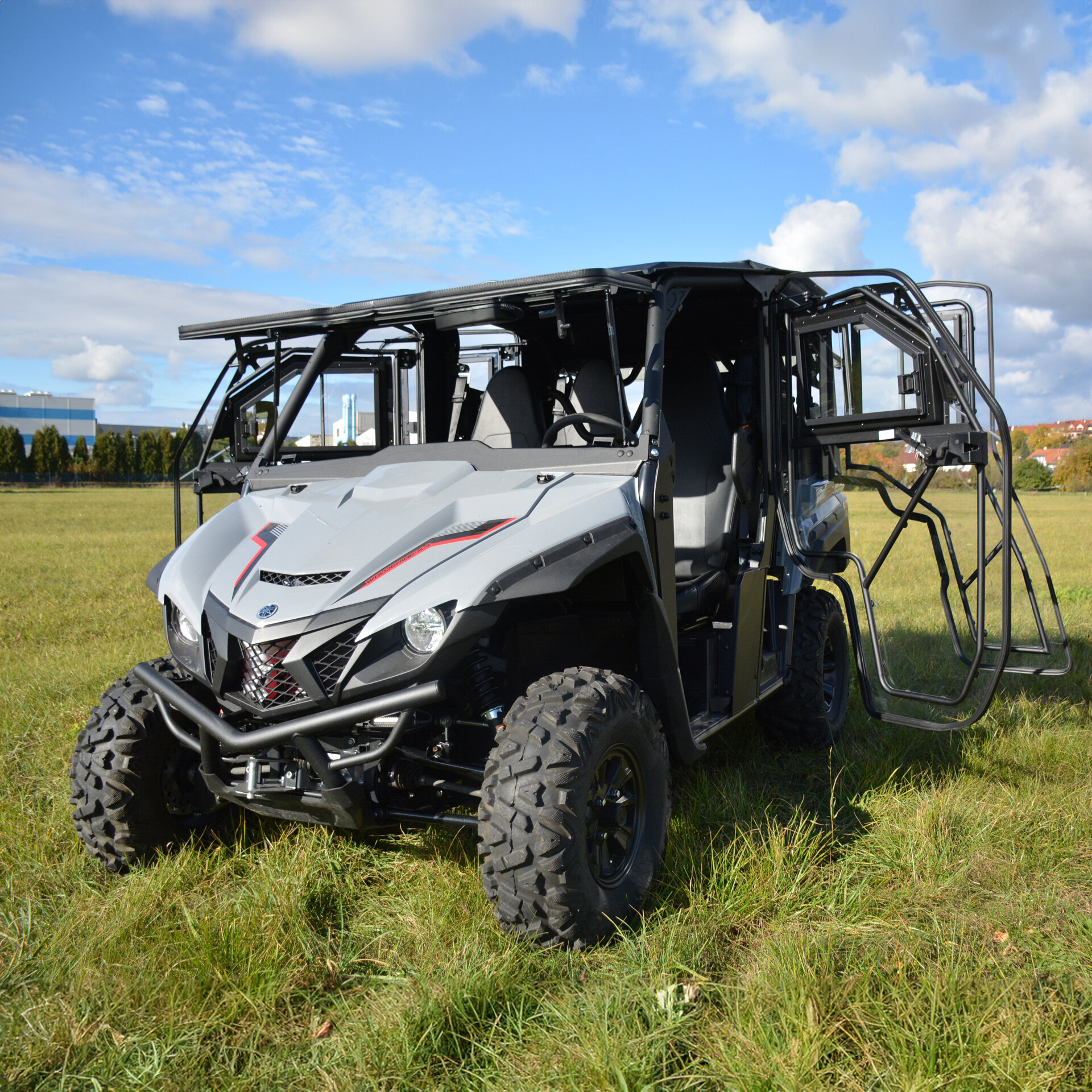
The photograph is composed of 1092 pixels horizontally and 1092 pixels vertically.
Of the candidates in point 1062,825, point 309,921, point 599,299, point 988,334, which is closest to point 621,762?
point 309,921

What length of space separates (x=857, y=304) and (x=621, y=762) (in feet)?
7.46

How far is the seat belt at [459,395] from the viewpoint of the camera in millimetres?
5047

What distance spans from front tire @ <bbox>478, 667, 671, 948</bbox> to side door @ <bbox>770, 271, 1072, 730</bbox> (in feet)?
4.83

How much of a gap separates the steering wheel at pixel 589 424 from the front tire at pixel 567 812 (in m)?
0.91

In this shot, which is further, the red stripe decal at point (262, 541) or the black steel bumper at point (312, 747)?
the red stripe decal at point (262, 541)

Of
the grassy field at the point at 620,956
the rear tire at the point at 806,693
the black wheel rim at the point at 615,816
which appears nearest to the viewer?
the grassy field at the point at 620,956

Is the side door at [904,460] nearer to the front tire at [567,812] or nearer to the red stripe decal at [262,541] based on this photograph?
the front tire at [567,812]

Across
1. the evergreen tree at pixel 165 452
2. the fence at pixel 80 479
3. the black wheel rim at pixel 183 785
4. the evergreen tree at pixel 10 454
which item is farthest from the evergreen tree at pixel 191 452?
the evergreen tree at pixel 10 454

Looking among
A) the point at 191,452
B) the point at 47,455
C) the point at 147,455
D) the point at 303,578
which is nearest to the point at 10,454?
the point at 47,455

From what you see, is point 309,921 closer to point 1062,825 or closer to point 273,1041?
point 273,1041

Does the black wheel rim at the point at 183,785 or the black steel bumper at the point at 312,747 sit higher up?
the black steel bumper at the point at 312,747

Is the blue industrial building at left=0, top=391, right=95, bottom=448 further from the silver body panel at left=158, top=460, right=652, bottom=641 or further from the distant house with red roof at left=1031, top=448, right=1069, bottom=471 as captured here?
the silver body panel at left=158, top=460, right=652, bottom=641

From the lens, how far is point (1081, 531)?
22.1 m

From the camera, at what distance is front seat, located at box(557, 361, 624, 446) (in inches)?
176
